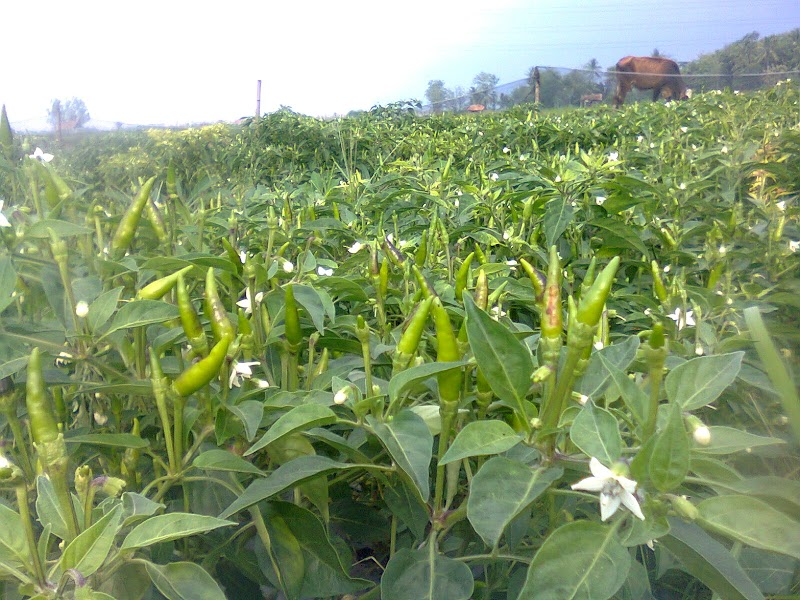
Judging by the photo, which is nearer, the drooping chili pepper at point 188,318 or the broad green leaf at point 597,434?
the broad green leaf at point 597,434

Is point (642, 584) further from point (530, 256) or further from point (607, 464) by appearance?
point (530, 256)

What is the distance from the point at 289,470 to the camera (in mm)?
658

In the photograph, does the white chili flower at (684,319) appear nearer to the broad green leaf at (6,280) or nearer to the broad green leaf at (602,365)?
the broad green leaf at (602,365)

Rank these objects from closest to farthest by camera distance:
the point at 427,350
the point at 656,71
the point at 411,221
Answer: the point at 427,350 < the point at 411,221 < the point at 656,71

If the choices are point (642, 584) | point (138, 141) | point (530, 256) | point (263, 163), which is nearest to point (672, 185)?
point (530, 256)

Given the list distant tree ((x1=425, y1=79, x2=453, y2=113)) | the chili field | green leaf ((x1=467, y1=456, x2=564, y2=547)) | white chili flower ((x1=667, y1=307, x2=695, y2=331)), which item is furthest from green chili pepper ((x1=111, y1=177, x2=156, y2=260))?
distant tree ((x1=425, y1=79, x2=453, y2=113))

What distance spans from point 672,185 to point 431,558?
185 centimetres

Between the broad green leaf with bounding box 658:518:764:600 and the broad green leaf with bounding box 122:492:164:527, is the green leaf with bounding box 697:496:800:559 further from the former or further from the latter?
the broad green leaf with bounding box 122:492:164:527

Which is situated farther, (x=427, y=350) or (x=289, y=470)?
(x=427, y=350)

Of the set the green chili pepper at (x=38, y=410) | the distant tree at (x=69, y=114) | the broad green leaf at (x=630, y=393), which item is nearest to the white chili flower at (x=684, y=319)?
the broad green leaf at (x=630, y=393)

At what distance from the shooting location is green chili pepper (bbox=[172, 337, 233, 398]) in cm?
67

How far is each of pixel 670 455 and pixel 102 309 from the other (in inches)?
25.0

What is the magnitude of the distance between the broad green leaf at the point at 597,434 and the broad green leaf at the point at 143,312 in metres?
0.46

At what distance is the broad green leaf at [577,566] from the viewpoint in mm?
515
